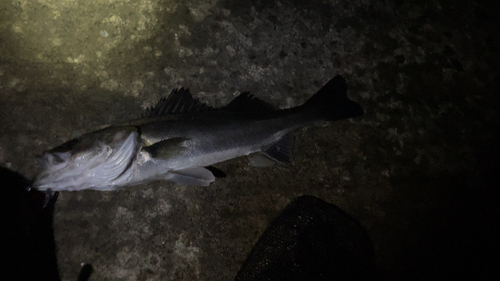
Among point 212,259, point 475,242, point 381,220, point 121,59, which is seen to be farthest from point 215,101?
point 475,242

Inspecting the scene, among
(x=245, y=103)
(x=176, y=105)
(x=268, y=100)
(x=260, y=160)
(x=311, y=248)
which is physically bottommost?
(x=311, y=248)

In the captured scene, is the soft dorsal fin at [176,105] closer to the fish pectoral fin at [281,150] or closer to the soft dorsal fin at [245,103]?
the soft dorsal fin at [245,103]

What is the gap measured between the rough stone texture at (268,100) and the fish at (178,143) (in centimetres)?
32

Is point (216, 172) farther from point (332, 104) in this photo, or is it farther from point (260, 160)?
point (332, 104)

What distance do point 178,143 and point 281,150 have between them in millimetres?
1022

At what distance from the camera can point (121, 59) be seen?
2.70 m

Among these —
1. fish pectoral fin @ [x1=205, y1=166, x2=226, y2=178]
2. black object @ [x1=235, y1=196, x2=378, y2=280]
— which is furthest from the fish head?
black object @ [x1=235, y1=196, x2=378, y2=280]

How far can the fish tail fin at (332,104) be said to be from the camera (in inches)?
101

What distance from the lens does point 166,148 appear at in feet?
6.84

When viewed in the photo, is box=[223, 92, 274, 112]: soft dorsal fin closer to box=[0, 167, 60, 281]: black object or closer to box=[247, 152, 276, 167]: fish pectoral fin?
box=[247, 152, 276, 167]: fish pectoral fin

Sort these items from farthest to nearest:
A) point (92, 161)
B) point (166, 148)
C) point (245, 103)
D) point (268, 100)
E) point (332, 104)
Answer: point (268, 100) < point (332, 104) < point (245, 103) < point (166, 148) < point (92, 161)

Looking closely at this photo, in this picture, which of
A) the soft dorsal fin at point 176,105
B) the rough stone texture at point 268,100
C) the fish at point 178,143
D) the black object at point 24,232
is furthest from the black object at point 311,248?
the black object at point 24,232

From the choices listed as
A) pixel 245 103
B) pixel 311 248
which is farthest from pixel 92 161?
pixel 311 248

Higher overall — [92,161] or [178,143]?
[92,161]
